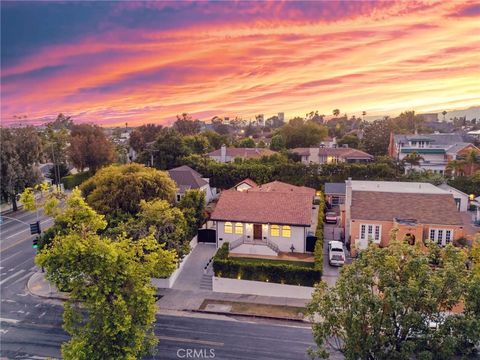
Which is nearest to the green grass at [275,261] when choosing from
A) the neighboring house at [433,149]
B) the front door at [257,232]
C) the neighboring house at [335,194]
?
the front door at [257,232]

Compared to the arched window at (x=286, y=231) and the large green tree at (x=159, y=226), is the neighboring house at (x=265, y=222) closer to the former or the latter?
the arched window at (x=286, y=231)

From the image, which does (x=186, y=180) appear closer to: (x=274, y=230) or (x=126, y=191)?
(x=126, y=191)

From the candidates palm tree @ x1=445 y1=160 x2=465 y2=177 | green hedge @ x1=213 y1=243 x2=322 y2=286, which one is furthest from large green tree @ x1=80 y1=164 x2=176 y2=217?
palm tree @ x1=445 y1=160 x2=465 y2=177

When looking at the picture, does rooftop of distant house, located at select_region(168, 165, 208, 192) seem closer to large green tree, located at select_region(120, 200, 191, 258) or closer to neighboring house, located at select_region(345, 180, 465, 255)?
large green tree, located at select_region(120, 200, 191, 258)

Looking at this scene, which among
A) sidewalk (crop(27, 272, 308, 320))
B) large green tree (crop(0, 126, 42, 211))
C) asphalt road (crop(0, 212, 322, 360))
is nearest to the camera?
asphalt road (crop(0, 212, 322, 360))

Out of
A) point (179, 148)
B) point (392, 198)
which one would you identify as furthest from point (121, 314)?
point (179, 148)

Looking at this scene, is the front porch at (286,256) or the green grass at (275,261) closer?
the green grass at (275,261)

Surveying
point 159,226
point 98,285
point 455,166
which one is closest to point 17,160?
point 159,226

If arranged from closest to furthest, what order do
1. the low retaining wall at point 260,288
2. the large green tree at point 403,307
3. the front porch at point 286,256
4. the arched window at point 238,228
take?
the large green tree at point 403,307
the low retaining wall at point 260,288
the front porch at point 286,256
the arched window at point 238,228
